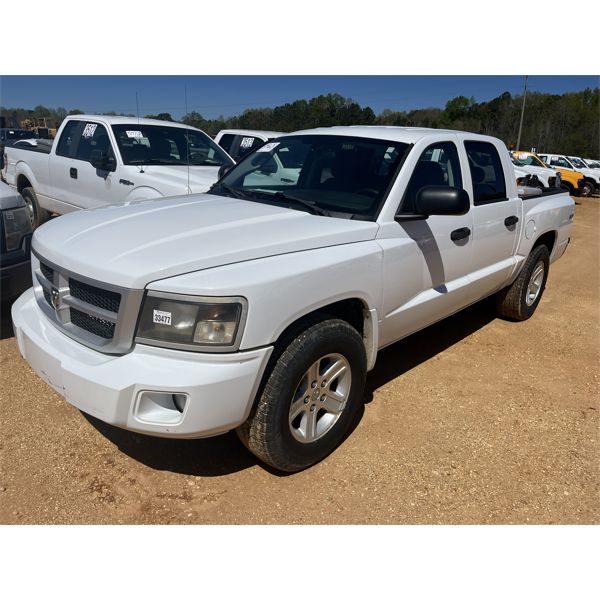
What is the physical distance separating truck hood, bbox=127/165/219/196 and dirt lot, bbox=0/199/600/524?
2437mm

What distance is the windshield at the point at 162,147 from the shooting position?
660cm

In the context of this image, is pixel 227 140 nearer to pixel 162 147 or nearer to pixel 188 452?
pixel 162 147

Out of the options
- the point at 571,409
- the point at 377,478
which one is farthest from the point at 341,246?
the point at 571,409

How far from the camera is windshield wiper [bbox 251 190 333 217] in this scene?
10.6 feet

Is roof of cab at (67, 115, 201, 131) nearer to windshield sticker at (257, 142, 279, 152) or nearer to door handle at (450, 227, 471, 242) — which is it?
windshield sticker at (257, 142, 279, 152)

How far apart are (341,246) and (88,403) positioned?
1499mm

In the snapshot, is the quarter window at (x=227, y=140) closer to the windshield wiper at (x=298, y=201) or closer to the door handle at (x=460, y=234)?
the windshield wiper at (x=298, y=201)

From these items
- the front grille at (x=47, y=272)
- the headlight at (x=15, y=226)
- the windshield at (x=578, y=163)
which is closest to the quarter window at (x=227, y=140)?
the headlight at (x=15, y=226)

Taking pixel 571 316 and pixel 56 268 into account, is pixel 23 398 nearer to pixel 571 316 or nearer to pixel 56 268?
pixel 56 268

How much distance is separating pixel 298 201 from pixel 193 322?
4.49 feet

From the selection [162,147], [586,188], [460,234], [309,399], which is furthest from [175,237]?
[586,188]

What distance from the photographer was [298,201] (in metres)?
3.40

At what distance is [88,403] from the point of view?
2406 millimetres

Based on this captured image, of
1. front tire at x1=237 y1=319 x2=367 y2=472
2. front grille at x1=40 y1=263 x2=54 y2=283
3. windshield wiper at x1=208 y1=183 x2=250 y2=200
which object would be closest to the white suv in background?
windshield wiper at x1=208 y1=183 x2=250 y2=200
